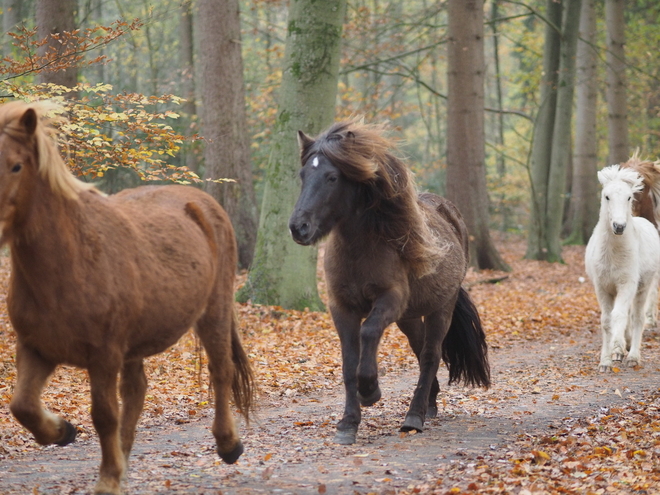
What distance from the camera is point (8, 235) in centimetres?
382

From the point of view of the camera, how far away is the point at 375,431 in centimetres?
641

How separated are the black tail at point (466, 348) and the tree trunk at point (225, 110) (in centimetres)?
894

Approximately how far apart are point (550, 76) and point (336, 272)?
18.9m

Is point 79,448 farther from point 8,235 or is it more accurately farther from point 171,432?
point 8,235

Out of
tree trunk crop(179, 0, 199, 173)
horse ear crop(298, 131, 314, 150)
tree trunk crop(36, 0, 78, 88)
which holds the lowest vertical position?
horse ear crop(298, 131, 314, 150)

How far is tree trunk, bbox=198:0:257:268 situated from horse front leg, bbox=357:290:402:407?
10230 millimetres

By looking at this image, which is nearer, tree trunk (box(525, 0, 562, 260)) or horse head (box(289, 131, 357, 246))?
horse head (box(289, 131, 357, 246))

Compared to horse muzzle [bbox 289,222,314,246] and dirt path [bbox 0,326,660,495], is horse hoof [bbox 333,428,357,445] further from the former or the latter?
horse muzzle [bbox 289,222,314,246]

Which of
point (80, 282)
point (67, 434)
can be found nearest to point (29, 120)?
point (80, 282)

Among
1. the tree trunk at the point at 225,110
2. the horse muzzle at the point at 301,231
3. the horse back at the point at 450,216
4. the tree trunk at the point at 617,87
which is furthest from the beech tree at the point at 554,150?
the horse muzzle at the point at 301,231

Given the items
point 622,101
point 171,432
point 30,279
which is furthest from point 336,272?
point 622,101

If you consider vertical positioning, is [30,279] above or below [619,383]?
above

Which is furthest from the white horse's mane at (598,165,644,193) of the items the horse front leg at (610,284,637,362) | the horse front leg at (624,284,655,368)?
the horse front leg at (624,284,655,368)

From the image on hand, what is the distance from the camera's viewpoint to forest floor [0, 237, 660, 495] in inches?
186
